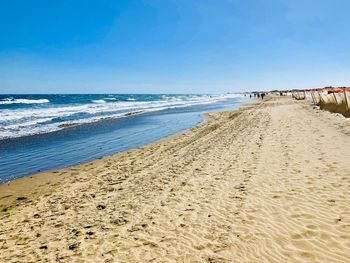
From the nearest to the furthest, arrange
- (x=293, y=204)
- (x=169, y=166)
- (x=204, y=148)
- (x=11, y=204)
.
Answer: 1. (x=293, y=204)
2. (x=11, y=204)
3. (x=169, y=166)
4. (x=204, y=148)

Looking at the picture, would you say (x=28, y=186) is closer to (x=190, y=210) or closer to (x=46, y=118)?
(x=190, y=210)

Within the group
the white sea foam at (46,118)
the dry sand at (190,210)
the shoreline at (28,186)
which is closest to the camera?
the dry sand at (190,210)

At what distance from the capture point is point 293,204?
21.4 feet

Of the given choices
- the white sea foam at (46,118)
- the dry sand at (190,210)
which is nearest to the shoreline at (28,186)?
the dry sand at (190,210)

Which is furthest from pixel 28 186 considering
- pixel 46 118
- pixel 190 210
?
pixel 46 118

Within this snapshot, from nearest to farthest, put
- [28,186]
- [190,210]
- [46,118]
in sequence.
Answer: [190,210] → [28,186] → [46,118]

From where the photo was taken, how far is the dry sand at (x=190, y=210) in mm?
4977

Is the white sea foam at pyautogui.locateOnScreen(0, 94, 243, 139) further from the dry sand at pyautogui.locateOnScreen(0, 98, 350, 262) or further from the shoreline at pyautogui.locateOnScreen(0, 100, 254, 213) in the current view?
the dry sand at pyautogui.locateOnScreen(0, 98, 350, 262)

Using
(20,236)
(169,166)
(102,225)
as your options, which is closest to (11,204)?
(20,236)

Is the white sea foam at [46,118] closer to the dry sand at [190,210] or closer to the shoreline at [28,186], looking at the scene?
the shoreline at [28,186]

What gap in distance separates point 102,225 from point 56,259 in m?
1.28

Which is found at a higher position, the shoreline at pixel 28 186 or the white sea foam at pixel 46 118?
the white sea foam at pixel 46 118

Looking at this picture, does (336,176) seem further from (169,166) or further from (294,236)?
(169,166)

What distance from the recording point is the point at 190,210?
6.61m
